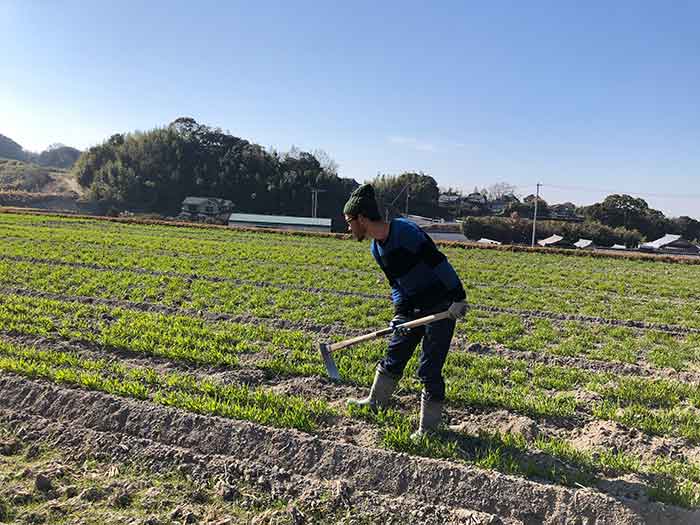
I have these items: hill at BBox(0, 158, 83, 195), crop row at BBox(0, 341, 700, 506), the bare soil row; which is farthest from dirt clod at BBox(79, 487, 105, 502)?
hill at BBox(0, 158, 83, 195)

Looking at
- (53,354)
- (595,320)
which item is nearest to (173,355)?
(53,354)

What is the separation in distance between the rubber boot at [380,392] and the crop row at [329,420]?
13cm

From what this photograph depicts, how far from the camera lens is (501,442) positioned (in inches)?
161

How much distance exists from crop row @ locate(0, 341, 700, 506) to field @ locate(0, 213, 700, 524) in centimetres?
2

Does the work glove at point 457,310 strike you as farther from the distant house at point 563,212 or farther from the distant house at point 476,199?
the distant house at point 476,199

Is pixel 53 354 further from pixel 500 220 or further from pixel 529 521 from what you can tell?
pixel 500 220

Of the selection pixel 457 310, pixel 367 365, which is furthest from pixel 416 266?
pixel 367 365

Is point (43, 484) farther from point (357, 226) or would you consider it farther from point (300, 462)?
point (357, 226)

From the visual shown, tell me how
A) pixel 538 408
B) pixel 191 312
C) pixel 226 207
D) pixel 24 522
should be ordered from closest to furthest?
pixel 24 522, pixel 538 408, pixel 191 312, pixel 226 207

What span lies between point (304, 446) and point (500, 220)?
199ft

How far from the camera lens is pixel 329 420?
4398 millimetres

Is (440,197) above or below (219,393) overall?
above

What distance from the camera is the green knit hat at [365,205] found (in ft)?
12.8

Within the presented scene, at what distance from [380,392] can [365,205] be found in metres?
1.78
